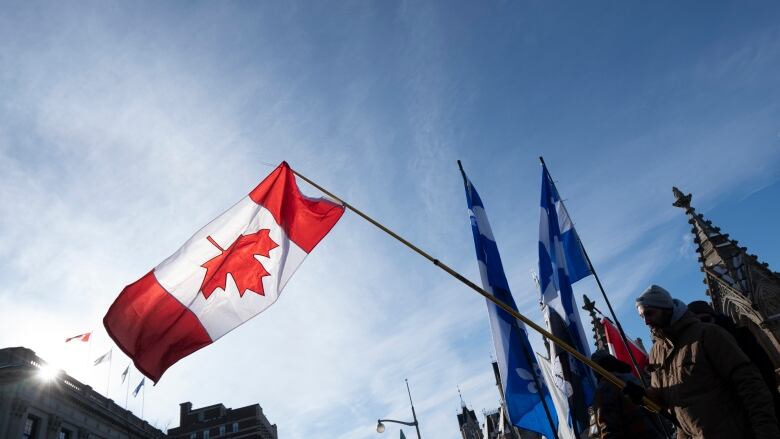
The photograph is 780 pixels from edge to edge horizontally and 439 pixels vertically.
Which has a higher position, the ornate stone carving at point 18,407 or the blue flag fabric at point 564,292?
the ornate stone carving at point 18,407

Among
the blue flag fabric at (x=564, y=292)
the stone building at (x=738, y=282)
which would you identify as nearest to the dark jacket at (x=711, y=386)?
the blue flag fabric at (x=564, y=292)

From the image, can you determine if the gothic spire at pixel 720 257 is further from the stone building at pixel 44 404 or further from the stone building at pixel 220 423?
the stone building at pixel 220 423

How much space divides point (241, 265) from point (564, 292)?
5.39 m

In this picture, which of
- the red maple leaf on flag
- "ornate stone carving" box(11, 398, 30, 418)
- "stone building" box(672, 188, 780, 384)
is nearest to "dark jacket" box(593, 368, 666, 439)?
the red maple leaf on flag

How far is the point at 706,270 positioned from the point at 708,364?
2359 centimetres

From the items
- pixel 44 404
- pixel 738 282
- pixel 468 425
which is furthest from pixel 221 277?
pixel 468 425

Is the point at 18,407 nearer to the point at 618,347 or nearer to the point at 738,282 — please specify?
the point at 618,347

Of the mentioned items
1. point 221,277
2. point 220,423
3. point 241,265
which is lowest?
point 221,277

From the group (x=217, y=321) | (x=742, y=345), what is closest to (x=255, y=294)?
(x=217, y=321)

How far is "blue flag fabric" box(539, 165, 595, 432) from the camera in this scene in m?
8.09

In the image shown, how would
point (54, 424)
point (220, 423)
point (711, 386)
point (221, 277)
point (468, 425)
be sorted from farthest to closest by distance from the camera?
1. point (468, 425)
2. point (220, 423)
3. point (54, 424)
4. point (221, 277)
5. point (711, 386)

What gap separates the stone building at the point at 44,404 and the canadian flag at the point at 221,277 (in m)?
23.6

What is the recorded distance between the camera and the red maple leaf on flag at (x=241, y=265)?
751cm

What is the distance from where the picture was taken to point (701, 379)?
3.31 m
